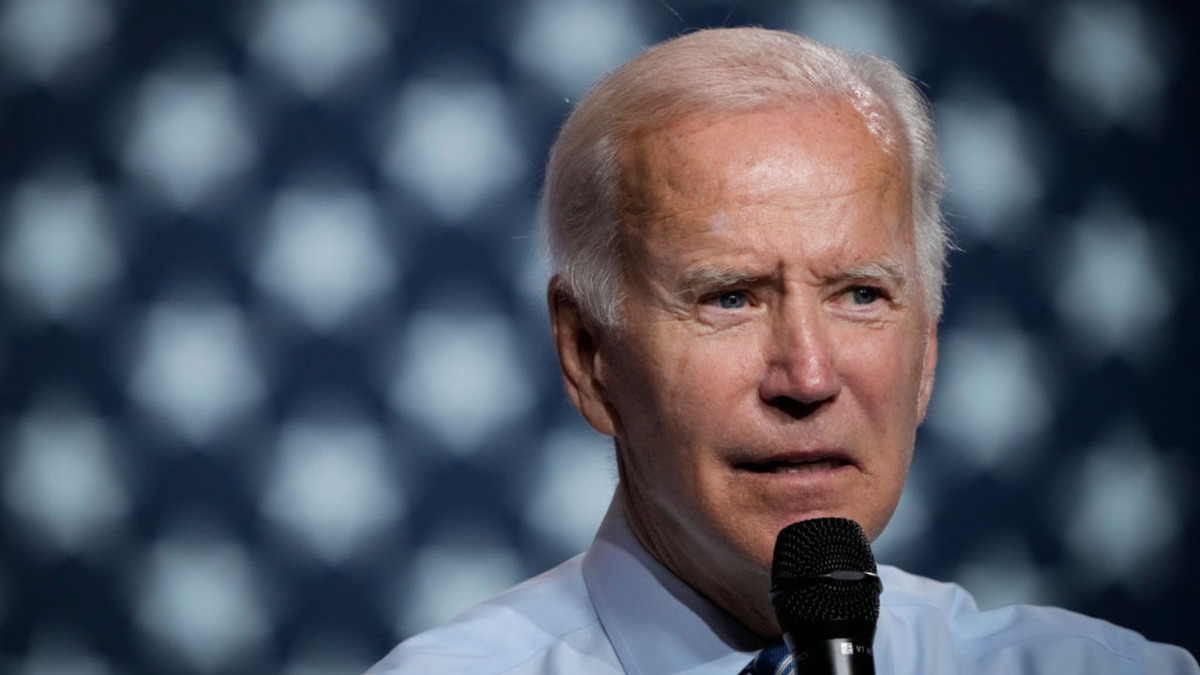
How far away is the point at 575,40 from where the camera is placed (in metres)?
1.74

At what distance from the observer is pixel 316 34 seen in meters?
1.69

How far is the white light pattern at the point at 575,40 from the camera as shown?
1727mm

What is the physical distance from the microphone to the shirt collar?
1.13ft

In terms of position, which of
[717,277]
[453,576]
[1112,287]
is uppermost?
[717,277]

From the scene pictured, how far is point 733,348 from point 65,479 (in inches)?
37.5

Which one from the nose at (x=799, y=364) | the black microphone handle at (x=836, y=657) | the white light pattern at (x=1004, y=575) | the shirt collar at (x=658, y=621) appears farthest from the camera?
the white light pattern at (x=1004, y=575)

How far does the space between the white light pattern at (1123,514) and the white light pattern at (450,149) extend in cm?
88

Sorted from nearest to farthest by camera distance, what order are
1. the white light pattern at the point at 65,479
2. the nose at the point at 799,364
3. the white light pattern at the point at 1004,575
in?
the nose at the point at 799,364 → the white light pattern at the point at 65,479 → the white light pattern at the point at 1004,575

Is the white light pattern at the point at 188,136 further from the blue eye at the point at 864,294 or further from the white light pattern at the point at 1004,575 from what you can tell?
the white light pattern at the point at 1004,575

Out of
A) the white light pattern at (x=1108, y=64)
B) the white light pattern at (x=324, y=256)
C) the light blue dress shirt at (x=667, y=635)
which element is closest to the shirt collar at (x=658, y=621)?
the light blue dress shirt at (x=667, y=635)

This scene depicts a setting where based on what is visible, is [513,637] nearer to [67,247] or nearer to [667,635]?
[667,635]

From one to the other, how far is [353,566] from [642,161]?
761 mm

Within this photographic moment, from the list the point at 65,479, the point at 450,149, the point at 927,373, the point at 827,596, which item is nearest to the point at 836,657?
the point at 827,596

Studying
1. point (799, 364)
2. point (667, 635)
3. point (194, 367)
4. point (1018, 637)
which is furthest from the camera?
point (194, 367)
